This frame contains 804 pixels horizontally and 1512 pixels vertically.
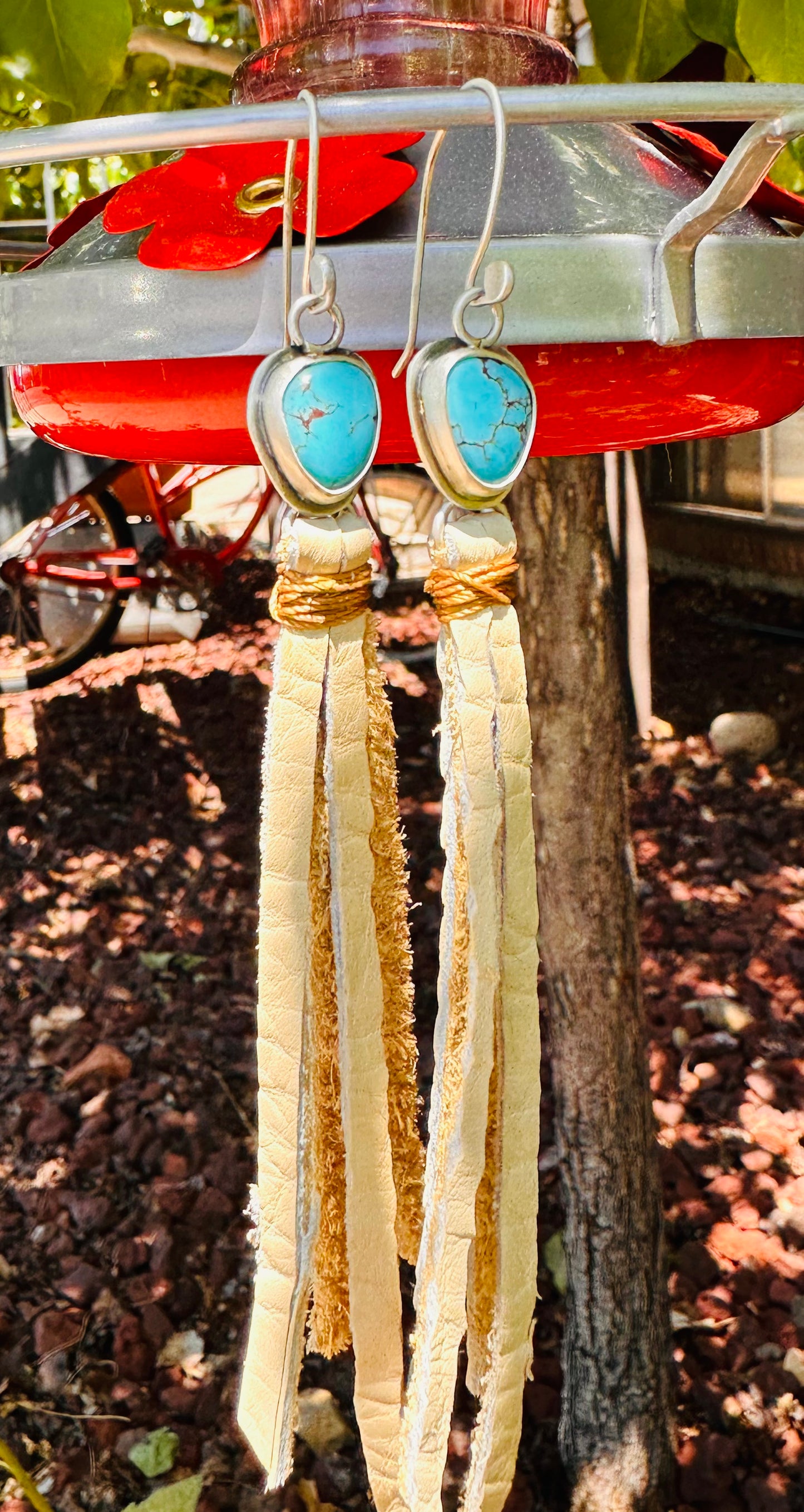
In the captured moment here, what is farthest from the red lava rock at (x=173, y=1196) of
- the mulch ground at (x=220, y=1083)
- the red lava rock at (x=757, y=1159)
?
the red lava rock at (x=757, y=1159)

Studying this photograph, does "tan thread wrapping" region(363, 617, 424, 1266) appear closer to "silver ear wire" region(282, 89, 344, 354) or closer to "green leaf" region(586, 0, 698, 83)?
"silver ear wire" region(282, 89, 344, 354)

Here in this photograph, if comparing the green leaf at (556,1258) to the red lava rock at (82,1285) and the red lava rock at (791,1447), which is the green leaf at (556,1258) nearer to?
the red lava rock at (791,1447)

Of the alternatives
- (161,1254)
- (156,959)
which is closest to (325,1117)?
(161,1254)

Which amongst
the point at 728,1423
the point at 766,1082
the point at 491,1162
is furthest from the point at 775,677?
the point at 491,1162

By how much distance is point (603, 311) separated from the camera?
0.70m

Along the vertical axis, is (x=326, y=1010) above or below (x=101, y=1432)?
above

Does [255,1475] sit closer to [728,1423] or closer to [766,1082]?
[728,1423]

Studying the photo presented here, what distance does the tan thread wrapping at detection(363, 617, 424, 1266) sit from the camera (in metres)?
0.78

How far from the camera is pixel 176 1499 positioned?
1709 mm

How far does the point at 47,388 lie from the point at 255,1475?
1769 millimetres

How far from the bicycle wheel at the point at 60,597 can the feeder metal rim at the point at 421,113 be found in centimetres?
430

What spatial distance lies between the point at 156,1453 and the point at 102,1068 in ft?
3.30

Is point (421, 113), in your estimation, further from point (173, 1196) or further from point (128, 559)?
point (128, 559)

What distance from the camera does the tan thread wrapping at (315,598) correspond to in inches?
27.7
